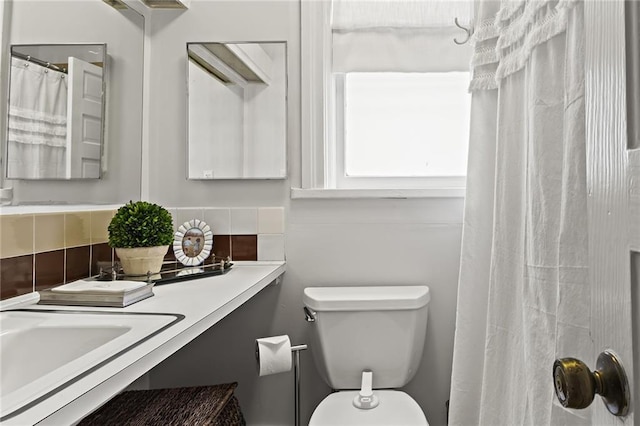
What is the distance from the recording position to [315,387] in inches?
65.4

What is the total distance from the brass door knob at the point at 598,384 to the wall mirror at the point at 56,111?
1.21 metres

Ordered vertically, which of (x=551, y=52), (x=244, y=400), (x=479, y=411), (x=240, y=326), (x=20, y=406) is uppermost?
(x=551, y=52)

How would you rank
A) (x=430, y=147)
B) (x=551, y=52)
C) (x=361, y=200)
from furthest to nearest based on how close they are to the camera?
(x=430, y=147) < (x=361, y=200) < (x=551, y=52)

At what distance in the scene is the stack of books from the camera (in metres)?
1.02

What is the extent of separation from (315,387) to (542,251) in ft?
3.34

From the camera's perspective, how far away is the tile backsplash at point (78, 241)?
110 centimetres

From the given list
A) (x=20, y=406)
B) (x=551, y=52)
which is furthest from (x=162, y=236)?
(x=551, y=52)

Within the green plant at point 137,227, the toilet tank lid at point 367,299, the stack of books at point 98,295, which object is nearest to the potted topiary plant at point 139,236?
the green plant at point 137,227

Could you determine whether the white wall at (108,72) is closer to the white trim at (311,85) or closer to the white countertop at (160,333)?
the white countertop at (160,333)

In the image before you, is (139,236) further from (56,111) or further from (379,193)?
(379,193)

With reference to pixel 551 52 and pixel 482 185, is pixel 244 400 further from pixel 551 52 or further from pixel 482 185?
pixel 551 52

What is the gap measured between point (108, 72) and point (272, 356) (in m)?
1.06

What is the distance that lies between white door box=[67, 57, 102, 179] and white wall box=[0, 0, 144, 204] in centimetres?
5

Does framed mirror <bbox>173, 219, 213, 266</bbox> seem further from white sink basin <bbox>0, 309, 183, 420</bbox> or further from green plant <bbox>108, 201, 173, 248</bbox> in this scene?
white sink basin <bbox>0, 309, 183, 420</bbox>
